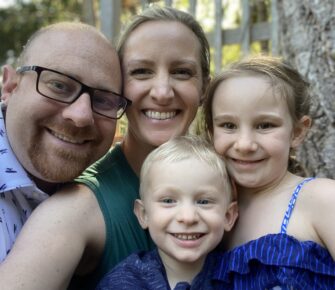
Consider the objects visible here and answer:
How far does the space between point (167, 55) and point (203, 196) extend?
765 millimetres

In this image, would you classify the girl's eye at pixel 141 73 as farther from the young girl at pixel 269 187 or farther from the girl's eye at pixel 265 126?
the girl's eye at pixel 265 126

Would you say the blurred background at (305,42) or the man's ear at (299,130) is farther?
the blurred background at (305,42)

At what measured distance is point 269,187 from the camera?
7.52ft

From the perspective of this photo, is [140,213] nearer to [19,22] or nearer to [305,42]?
[305,42]

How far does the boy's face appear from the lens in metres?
2.05

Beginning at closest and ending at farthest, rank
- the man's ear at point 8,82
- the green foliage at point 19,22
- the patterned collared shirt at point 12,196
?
1. the patterned collared shirt at point 12,196
2. the man's ear at point 8,82
3. the green foliage at point 19,22

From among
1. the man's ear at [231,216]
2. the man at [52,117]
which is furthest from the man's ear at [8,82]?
the man's ear at [231,216]

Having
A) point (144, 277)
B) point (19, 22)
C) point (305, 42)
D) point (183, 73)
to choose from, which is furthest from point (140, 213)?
point (19, 22)

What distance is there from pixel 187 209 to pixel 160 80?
73cm

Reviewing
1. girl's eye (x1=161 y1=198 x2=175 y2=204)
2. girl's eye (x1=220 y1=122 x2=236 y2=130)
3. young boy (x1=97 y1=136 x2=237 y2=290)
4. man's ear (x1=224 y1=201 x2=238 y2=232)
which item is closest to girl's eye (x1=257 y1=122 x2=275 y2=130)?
girl's eye (x1=220 y1=122 x2=236 y2=130)

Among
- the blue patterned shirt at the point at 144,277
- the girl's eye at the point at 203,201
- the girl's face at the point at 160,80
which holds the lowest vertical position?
the blue patterned shirt at the point at 144,277

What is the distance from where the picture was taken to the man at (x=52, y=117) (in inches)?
89.6

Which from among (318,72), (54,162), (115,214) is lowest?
(115,214)

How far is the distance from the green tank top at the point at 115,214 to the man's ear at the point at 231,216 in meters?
0.41
